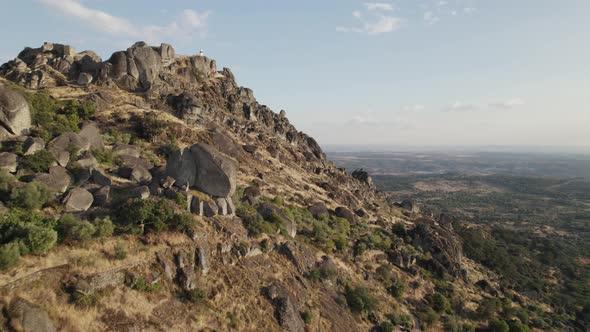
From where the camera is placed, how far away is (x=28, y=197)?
83.0 ft

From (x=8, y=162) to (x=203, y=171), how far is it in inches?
742

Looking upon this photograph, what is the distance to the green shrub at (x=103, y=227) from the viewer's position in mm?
A: 24094

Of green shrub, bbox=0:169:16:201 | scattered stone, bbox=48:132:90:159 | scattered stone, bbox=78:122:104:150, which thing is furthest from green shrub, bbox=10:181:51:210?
scattered stone, bbox=78:122:104:150

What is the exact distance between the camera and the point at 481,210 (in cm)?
18550

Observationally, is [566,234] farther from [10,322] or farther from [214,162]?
[10,322]

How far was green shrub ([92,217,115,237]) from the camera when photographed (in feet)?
79.0

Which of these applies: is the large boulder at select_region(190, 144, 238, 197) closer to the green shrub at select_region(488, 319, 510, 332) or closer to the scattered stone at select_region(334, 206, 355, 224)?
the scattered stone at select_region(334, 206, 355, 224)

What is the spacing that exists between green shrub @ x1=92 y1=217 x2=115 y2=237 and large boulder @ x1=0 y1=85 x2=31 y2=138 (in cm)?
2174

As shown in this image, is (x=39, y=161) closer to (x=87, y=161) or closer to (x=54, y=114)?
(x=87, y=161)

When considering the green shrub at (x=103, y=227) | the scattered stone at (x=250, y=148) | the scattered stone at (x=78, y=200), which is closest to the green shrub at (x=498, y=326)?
the green shrub at (x=103, y=227)

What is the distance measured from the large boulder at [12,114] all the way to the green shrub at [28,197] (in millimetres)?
15015

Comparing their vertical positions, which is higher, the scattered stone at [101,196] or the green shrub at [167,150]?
the green shrub at [167,150]

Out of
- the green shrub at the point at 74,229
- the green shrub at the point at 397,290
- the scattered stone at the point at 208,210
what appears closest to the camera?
the green shrub at the point at 74,229

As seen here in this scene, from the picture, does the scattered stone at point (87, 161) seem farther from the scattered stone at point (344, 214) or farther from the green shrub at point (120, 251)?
the scattered stone at point (344, 214)
